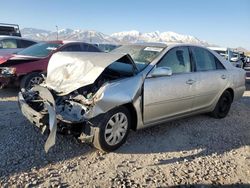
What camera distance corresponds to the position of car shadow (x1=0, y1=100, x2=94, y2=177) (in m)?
4.02

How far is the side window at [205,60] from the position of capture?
605 centimetres

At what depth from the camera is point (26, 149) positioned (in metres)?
4.46

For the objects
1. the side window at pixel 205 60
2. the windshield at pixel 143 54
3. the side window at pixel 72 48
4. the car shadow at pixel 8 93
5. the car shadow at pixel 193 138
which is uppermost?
the windshield at pixel 143 54

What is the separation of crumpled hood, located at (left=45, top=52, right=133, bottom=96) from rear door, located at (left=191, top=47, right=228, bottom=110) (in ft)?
5.60

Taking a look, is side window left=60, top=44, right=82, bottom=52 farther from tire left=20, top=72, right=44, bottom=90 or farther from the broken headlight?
the broken headlight

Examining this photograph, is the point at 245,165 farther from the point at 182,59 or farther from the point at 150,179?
the point at 182,59

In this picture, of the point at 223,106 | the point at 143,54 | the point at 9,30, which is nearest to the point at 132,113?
the point at 143,54

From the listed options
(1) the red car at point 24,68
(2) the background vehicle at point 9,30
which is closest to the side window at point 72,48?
(1) the red car at point 24,68

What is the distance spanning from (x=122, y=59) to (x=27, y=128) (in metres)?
1.98

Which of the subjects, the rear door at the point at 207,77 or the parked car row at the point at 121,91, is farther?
the rear door at the point at 207,77

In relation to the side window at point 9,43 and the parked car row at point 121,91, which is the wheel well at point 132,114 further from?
the side window at point 9,43

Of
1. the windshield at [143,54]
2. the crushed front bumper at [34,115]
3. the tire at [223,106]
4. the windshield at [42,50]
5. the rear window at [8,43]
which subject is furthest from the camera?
the rear window at [8,43]

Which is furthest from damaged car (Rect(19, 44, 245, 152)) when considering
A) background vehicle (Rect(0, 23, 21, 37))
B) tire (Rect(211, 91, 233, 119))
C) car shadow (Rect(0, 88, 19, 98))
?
background vehicle (Rect(0, 23, 21, 37))

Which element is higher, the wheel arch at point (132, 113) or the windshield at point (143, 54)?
the windshield at point (143, 54)
